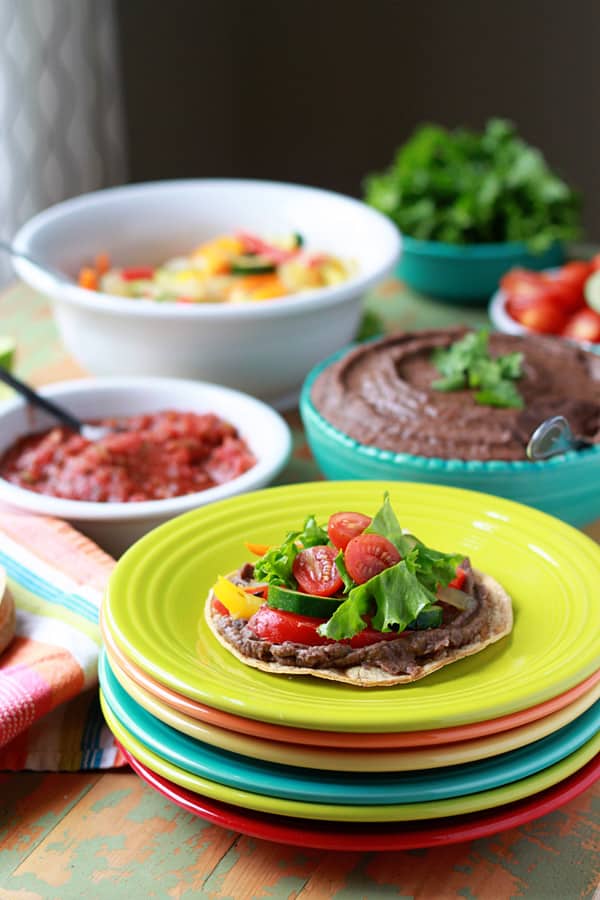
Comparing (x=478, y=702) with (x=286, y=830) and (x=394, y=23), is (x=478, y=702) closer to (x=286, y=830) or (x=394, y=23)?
(x=286, y=830)

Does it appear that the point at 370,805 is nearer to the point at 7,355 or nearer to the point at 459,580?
the point at 459,580

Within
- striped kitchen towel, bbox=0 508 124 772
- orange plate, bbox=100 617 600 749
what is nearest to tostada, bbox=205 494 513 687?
orange plate, bbox=100 617 600 749

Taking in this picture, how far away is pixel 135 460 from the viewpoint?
2.00 metres

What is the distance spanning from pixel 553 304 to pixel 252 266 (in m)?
0.72

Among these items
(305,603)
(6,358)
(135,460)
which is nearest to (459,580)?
(305,603)

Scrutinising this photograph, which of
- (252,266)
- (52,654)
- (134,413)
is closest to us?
(52,654)

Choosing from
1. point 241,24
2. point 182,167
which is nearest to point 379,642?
point 182,167

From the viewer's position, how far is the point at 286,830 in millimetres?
1171

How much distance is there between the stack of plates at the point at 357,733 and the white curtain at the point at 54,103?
10.1 feet

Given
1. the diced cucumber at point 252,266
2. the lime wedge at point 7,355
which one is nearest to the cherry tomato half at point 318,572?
the lime wedge at point 7,355

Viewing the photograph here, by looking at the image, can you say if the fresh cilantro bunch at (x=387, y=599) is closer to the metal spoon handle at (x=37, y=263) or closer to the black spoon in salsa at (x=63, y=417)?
the black spoon in salsa at (x=63, y=417)

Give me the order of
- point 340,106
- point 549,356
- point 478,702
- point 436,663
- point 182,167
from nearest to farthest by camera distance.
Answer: point 478,702, point 436,663, point 549,356, point 182,167, point 340,106

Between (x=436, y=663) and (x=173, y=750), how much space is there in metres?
0.31

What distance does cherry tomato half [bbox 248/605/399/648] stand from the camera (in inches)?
50.5
